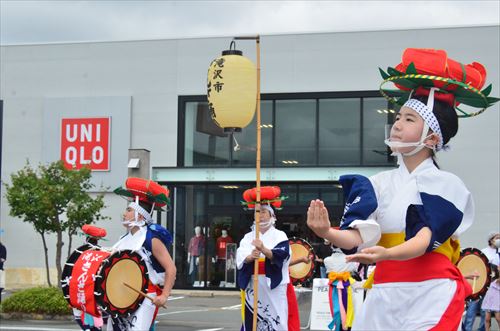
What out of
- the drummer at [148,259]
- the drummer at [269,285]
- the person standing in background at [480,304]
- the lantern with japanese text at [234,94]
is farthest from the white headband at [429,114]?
the person standing in background at [480,304]

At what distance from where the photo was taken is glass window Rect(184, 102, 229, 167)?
2623 centimetres

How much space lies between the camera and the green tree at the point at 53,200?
21.9 metres

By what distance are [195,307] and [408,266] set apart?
17514mm

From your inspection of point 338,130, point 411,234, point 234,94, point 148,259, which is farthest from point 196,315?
point 411,234

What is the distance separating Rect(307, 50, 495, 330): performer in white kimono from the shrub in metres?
12.9

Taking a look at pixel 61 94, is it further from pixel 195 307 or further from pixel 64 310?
pixel 64 310

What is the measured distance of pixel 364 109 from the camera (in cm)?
2525

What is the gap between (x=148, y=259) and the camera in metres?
7.55

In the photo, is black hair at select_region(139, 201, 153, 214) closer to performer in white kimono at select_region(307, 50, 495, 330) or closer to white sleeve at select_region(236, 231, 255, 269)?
white sleeve at select_region(236, 231, 255, 269)

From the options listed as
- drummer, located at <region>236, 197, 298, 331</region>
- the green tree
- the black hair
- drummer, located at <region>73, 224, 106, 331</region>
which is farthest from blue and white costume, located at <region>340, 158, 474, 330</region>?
the green tree

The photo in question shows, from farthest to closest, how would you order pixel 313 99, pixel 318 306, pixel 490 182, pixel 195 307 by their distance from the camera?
pixel 313 99
pixel 490 182
pixel 195 307
pixel 318 306

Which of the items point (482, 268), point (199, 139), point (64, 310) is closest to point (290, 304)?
point (482, 268)

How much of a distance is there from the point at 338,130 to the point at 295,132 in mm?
1314

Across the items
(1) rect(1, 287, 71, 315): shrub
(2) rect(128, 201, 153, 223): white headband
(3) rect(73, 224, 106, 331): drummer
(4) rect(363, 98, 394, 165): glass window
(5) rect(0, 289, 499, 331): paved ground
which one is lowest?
(5) rect(0, 289, 499, 331): paved ground
